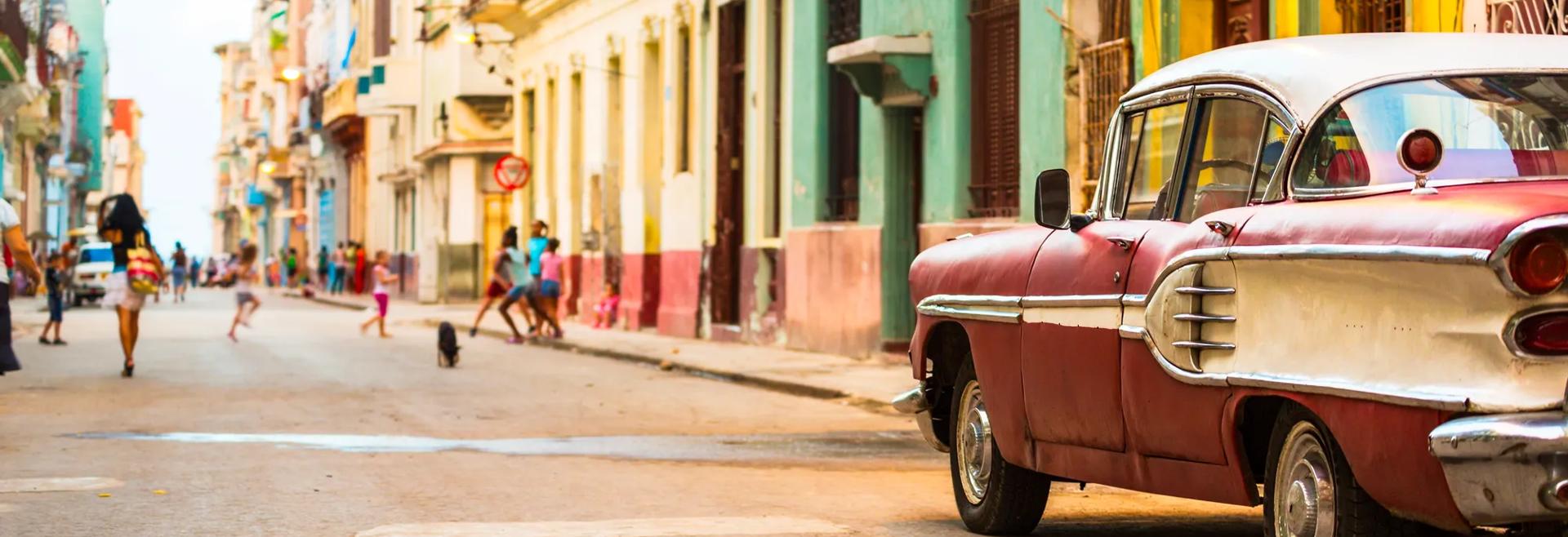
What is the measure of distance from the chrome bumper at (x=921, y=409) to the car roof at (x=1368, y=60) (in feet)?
8.31

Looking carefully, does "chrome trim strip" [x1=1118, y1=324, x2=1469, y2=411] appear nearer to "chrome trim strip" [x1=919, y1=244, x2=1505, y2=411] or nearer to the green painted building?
"chrome trim strip" [x1=919, y1=244, x2=1505, y2=411]

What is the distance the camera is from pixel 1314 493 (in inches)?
240

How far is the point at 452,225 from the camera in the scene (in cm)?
5222

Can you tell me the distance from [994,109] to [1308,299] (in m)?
15.3

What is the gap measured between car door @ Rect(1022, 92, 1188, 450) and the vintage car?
11 millimetres

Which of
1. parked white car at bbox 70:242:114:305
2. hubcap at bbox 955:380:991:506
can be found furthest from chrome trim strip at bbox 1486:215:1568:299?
parked white car at bbox 70:242:114:305

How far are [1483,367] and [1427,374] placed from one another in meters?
0.19

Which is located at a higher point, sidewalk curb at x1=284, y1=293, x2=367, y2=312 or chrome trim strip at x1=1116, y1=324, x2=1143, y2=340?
chrome trim strip at x1=1116, y1=324, x2=1143, y2=340

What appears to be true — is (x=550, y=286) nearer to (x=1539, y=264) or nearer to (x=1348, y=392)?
(x=1348, y=392)

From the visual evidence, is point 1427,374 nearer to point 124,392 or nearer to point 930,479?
point 930,479

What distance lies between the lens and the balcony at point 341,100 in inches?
2670

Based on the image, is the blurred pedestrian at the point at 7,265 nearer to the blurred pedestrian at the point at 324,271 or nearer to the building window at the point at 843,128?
the building window at the point at 843,128

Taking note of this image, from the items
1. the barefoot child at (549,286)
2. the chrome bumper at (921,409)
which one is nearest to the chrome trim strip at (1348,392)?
the chrome bumper at (921,409)

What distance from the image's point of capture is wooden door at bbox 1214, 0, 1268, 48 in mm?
16109
